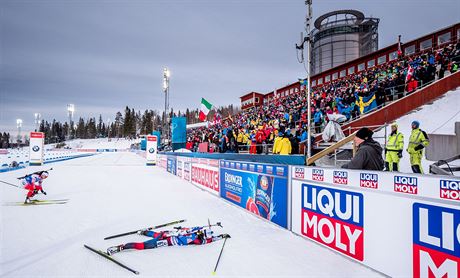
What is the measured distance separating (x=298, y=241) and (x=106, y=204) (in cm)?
514

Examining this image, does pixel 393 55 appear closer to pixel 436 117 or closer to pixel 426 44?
pixel 426 44

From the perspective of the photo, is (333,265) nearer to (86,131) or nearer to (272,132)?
(272,132)

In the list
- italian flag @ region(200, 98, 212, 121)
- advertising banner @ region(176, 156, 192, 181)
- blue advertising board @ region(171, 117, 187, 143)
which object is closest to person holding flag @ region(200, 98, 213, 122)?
italian flag @ region(200, 98, 212, 121)

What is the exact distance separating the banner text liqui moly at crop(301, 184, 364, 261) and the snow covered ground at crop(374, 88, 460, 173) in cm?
701

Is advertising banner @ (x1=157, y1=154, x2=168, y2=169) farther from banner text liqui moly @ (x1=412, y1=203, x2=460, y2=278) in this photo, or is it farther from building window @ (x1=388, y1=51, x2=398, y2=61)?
building window @ (x1=388, y1=51, x2=398, y2=61)

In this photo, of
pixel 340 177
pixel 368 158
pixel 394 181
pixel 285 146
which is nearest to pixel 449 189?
pixel 394 181

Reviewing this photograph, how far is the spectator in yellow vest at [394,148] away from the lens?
6645mm

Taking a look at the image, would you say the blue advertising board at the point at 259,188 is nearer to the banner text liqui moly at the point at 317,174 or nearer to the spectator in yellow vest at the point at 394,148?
the banner text liqui moly at the point at 317,174

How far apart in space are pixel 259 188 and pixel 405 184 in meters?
3.19

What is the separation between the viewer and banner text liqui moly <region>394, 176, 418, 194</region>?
267 centimetres

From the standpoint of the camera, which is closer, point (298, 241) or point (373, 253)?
point (373, 253)

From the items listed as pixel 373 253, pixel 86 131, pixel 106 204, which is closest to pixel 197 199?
pixel 106 204

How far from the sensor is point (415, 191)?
2648 millimetres

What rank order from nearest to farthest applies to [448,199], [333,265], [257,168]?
→ [448,199], [333,265], [257,168]
